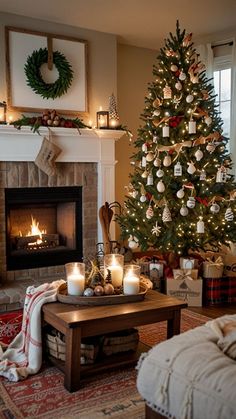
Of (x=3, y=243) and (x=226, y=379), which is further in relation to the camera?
(x=3, y=243)

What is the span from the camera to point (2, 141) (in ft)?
13.9

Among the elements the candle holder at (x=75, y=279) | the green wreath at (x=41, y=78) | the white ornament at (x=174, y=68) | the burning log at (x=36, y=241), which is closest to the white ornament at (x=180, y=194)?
the white ornament at (x=174, y=68)

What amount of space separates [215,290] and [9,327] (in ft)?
6.04

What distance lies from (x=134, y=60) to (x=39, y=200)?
218 cm

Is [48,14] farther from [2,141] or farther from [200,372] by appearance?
[200,372]

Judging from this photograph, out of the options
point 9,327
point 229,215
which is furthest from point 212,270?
point 9,327

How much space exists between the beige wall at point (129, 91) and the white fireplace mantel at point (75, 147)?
1.89 feet

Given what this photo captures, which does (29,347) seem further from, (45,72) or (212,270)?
(45,72)

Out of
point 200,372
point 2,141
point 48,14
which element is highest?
point 48,14

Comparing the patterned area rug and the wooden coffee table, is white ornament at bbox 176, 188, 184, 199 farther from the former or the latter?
the patterned area rug

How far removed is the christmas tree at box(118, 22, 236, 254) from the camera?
3.92 meters

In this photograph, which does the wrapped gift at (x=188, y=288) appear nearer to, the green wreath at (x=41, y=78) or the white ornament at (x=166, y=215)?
the white ornament at (x=166, y=215)

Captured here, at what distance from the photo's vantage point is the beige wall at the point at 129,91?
5367 mm

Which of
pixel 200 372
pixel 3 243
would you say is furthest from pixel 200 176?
pixel 200 372
